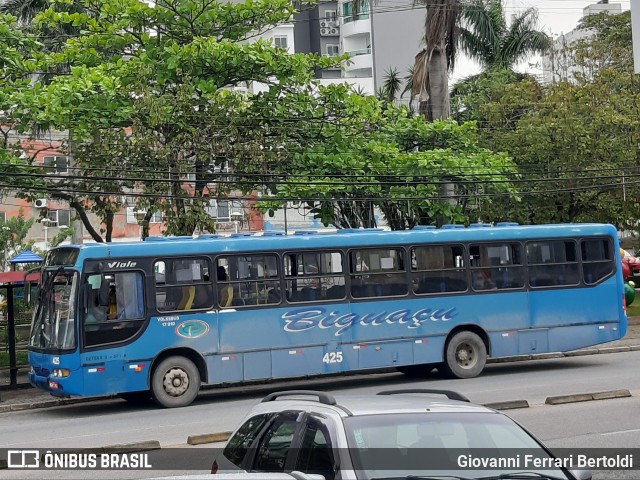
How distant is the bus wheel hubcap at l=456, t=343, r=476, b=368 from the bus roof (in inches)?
93.0

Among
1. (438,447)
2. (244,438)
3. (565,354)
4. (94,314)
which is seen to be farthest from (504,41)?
(438,447)

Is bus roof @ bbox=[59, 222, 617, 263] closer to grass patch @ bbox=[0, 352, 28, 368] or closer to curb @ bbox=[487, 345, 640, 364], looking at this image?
curb @ bbox=[487, 345, 640, 364]

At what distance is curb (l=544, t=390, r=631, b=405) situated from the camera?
16484 mm

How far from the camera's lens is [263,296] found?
2003 cm

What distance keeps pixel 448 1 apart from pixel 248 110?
6.74 m

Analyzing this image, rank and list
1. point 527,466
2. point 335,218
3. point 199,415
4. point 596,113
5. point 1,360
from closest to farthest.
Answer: point 527,466
point 199,415
point 1,360
point 335,218
point 596,113

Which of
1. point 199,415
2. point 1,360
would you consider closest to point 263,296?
point 199,415

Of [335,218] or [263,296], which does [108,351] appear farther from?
[335,218]

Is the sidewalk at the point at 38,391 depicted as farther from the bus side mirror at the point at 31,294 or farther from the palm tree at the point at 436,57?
the palm tree at the point at 436,57

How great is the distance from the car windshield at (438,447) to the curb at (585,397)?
418 inches

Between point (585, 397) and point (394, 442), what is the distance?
1158 centimetres

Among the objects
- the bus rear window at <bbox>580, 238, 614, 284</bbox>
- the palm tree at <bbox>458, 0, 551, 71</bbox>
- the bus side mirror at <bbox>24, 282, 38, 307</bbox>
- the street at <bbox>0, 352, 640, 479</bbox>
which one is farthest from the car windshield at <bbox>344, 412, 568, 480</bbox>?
the palm tree at <bbox>458, 0, 551, 71</bbox>

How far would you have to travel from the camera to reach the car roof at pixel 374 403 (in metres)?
6.20

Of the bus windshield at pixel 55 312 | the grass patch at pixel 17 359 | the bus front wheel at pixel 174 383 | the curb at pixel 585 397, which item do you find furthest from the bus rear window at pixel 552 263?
the grass patch at pixel 17 359
